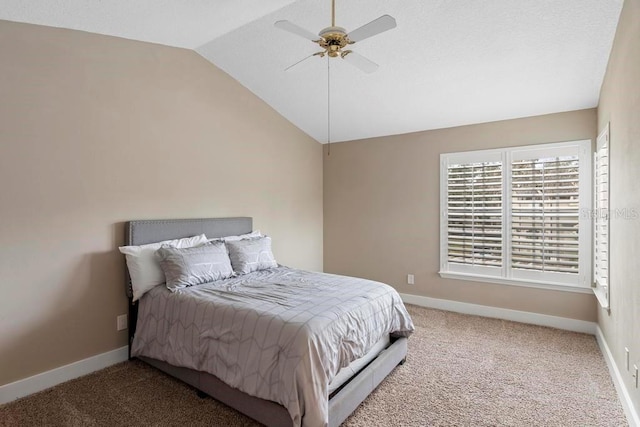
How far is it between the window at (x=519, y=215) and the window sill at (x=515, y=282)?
0.01 m

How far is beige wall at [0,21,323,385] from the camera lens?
2455 mm

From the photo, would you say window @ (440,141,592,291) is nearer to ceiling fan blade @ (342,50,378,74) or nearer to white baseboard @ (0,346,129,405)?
ceiling fan blade @ (342,50,378,74)

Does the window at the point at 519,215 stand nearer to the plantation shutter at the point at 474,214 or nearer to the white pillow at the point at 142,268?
the plantation shutter at the point at 474,214

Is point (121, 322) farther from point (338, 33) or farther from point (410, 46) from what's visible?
point (410, 46)

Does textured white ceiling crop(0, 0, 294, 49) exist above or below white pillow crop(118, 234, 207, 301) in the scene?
above

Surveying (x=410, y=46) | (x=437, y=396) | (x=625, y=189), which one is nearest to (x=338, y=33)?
(x=410, y=46)

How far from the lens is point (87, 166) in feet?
9.24

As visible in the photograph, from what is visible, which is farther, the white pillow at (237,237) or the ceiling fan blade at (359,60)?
the white pillow at (237,237)

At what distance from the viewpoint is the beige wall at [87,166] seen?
8.05ft

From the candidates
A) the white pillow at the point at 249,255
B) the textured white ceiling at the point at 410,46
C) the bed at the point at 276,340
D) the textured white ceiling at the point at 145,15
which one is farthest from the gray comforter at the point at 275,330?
the textured white ceiling at the point at 145,15

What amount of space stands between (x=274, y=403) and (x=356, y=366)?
661 millimetres


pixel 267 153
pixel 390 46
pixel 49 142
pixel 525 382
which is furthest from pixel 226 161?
pixel 525 382

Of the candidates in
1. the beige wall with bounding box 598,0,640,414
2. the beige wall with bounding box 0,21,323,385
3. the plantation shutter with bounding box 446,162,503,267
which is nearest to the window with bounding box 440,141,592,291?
the plantation shutter with bounding box 446,162,503,267

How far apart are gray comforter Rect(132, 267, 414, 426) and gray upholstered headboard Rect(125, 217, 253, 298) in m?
0.55
